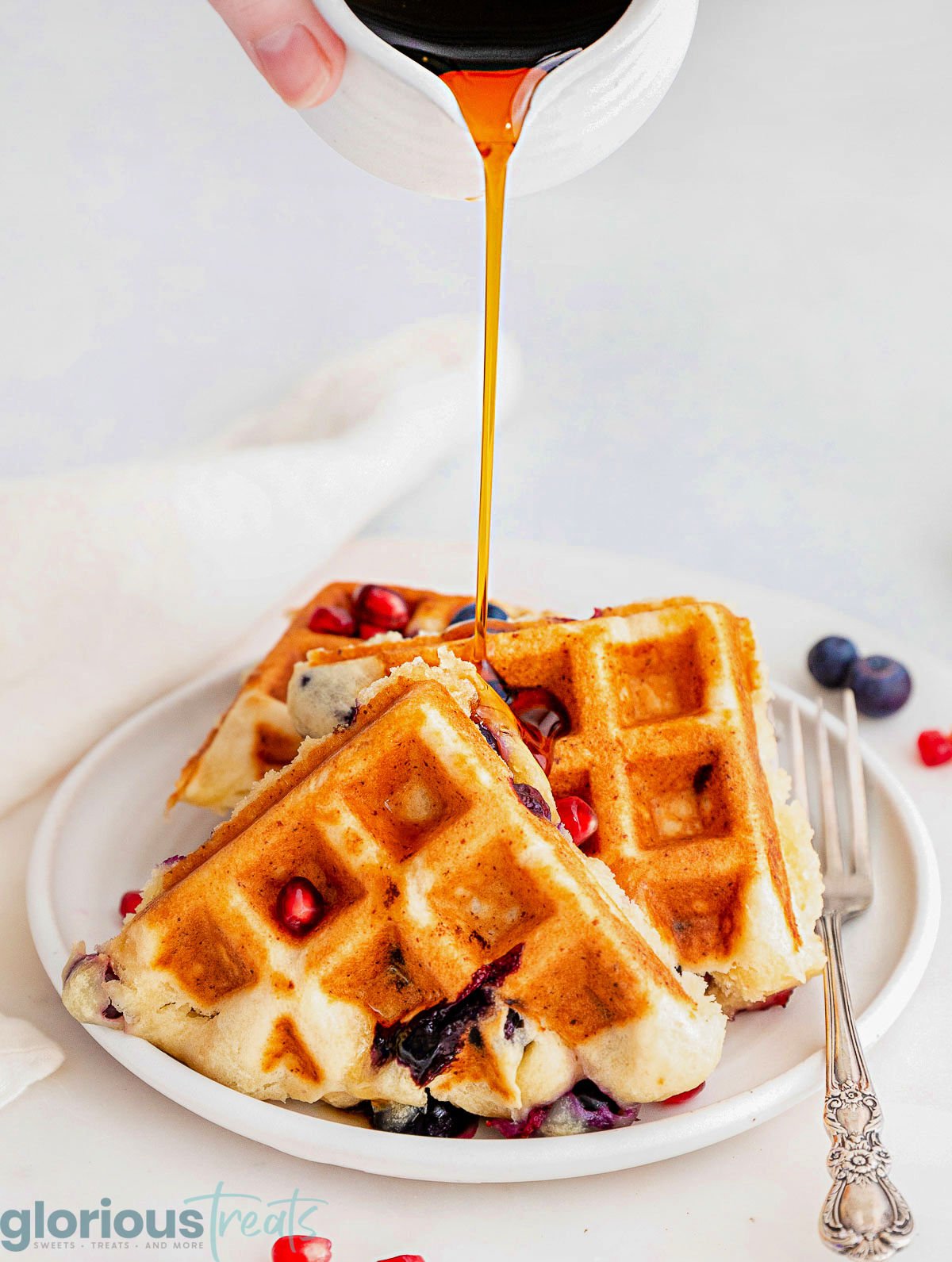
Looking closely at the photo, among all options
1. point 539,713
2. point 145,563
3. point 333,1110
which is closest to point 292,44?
point 539,713

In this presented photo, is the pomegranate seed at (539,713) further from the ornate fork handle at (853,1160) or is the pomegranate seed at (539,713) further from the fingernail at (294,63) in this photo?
the fingernail at (294,63)

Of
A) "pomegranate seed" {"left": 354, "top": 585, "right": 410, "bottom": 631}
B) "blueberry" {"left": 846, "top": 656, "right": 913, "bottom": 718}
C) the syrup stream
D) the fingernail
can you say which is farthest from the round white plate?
the fingernail

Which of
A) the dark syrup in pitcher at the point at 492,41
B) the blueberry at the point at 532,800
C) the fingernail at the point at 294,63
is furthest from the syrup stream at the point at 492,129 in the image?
the blueberry at the point at 532,800

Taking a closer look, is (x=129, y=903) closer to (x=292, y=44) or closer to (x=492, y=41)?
(x=292, y=44)

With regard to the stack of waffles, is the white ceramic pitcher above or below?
above

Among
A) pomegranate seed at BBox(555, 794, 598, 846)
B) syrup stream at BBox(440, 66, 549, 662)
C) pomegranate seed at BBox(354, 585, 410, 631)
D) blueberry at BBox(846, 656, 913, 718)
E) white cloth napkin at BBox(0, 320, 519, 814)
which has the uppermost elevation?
syrup stream at BBox(440, 66, 549, 662)

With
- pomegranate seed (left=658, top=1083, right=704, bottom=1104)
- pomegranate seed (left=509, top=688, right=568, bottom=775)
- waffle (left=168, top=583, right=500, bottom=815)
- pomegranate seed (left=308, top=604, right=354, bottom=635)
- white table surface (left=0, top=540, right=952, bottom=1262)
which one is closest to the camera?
white table surface (left=0, top=540, right=952, bottom=1262)

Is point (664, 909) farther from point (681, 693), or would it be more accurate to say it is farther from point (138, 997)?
point (138, 997)

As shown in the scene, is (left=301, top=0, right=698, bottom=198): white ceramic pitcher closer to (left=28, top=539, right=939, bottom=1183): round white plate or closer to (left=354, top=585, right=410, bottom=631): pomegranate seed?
(left=354, top=585, right=410, bottom=631): pomegranate seed
